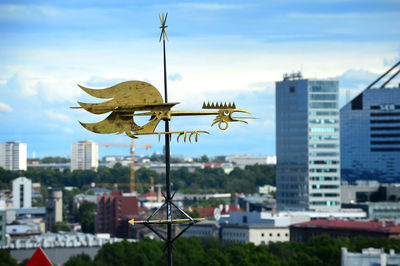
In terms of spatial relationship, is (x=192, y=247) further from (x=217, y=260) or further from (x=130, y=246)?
(x=217, y=260)

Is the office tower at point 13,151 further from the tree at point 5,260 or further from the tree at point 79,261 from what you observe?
the tree at point 79,261

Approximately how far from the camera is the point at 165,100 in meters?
25.3

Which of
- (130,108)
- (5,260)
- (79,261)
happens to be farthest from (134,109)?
(79,261)

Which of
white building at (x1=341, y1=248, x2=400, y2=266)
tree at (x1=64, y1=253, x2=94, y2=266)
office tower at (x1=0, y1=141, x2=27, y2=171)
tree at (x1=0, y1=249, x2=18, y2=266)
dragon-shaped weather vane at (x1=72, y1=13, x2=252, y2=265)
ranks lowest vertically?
tree at (x1=64, y1=253, x2=94, y2=266)

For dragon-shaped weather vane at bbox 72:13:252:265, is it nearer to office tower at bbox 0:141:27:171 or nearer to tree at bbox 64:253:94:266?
office tower at bbox 0:141:27:171

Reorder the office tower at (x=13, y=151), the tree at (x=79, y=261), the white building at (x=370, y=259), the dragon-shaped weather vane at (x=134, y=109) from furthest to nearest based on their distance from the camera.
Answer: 1. the tree at (x=79, y=261)
2. the white building at (x=370, y=259)
3. the office tower at (x=13, y=151)
4. the dragon-shaped weather vane at (x=134, y=109)

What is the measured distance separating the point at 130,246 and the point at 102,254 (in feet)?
14.6

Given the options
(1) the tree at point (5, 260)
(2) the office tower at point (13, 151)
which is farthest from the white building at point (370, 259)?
(1) the tree at point (5, 260)

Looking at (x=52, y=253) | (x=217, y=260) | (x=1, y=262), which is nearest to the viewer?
(x=217, y=260)

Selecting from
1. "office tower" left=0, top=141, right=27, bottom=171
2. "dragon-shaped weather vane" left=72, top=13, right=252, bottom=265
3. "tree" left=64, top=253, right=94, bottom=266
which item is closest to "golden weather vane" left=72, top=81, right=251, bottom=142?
"dragon-shaped weather vane" left=72, top=13, right=252, bottom=265

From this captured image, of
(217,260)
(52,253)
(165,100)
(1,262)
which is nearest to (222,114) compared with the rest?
(165,100)

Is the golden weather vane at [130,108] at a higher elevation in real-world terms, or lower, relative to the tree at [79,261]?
higher

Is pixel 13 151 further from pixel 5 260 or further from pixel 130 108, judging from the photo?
pixel 130 108

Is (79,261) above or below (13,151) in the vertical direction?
below
